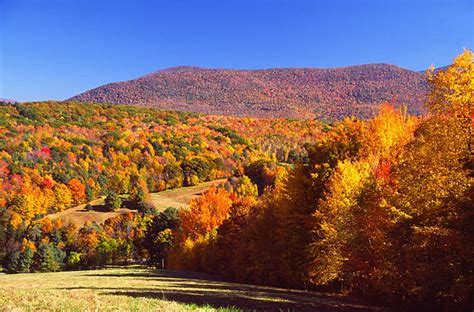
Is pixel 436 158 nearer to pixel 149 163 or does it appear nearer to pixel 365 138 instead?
pixel 365 138

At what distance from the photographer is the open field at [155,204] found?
144 m

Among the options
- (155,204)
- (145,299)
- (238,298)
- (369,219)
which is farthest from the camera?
(155,204)

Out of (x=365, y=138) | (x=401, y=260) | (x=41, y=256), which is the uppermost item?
(x=365, y=138)

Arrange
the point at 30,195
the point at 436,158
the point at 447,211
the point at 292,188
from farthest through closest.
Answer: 1. the point at 30,195
2. the point at 292,188
3. the point at 436,158
4. the point at 447,211

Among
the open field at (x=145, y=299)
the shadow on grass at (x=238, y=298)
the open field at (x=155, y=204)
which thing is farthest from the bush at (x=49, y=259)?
the shadow on grass at (x=238, y=298)

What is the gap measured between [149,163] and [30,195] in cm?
6191

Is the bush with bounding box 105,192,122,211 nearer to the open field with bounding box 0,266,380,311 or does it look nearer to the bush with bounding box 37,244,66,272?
the bush with bounding box 37,244,66,272

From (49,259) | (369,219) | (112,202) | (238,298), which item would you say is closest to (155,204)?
(112,202)

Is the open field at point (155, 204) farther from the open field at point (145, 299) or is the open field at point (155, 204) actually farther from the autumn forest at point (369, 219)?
the open field at point (145, 299)

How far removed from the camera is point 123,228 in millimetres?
132875

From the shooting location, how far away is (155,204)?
158 meters

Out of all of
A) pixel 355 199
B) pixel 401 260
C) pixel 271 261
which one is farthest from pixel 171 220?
pixel 401 260

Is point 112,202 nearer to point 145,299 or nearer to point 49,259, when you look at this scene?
point 49,259

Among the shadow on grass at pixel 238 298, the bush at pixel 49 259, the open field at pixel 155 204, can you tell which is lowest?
the bush at pixel 49 259
